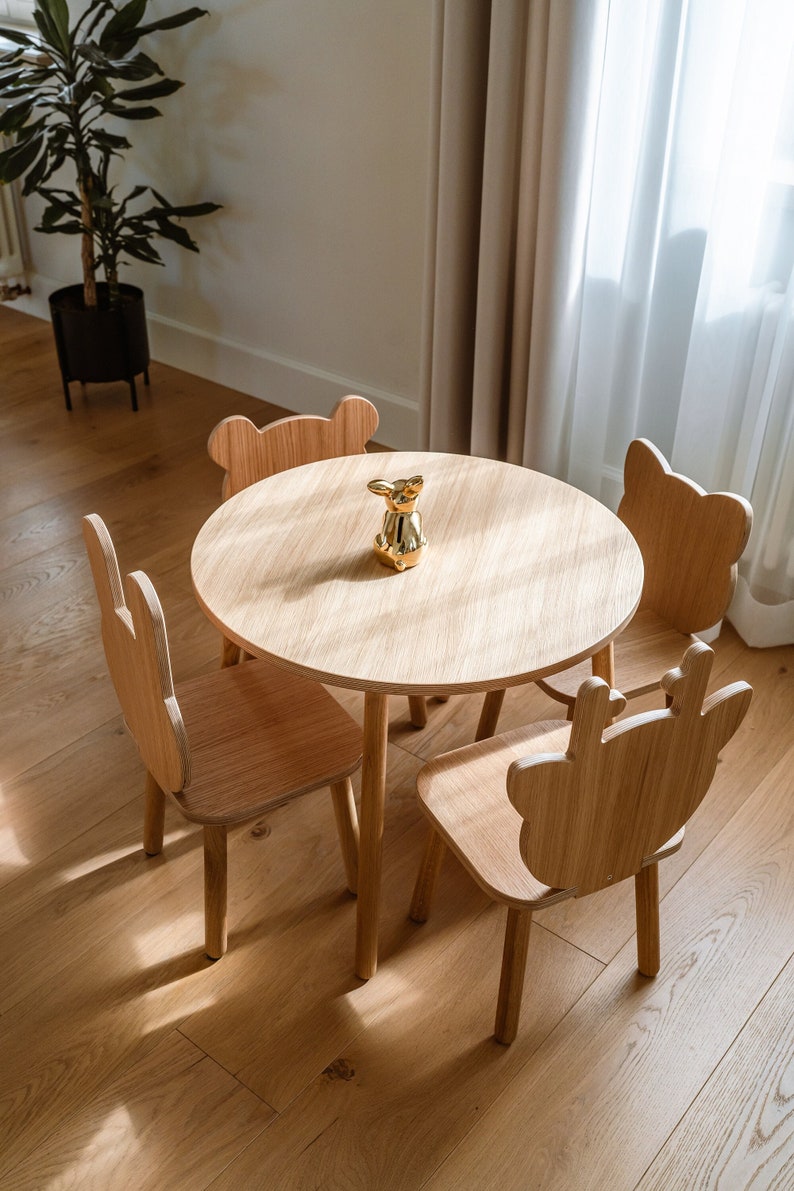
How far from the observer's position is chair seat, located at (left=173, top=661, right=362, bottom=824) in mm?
1693

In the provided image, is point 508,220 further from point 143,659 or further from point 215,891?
point 215,891

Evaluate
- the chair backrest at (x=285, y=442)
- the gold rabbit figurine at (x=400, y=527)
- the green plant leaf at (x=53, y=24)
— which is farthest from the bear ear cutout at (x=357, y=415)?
the green plant leaf at (x=53, y=24)

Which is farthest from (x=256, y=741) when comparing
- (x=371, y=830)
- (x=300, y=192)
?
(x=300, y=192)

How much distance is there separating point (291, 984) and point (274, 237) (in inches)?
98.1

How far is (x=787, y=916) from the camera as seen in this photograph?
199 cm

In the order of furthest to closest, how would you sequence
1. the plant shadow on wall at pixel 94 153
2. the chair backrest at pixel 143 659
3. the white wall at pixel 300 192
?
the plant shadow on wall at pixel 94 153 < the white wall at pixel 300 192 < the chair backrest at pixel 143 659

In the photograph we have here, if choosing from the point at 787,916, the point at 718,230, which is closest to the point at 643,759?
the point at 787,916

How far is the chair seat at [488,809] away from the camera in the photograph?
158cm

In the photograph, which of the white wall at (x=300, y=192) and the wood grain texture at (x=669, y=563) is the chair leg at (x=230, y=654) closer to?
the wood grain texture at (x=669, y=563)

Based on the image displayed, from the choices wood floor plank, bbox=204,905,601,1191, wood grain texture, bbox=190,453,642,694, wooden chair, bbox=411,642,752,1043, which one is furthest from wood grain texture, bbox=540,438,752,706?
wood floor plank, bbox=204,905,601,1191

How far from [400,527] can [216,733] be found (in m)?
0.47

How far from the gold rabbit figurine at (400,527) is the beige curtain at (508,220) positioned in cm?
107

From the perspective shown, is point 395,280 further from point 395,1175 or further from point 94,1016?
point 395,1175

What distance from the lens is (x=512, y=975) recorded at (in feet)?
5.57
